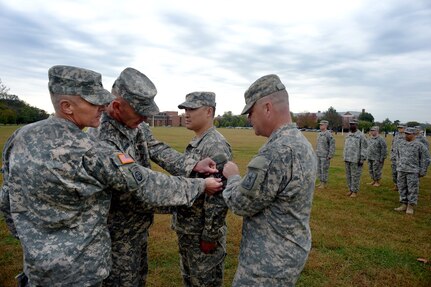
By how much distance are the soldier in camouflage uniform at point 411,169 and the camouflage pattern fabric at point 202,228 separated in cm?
762

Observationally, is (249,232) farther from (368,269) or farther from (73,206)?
(368,269)

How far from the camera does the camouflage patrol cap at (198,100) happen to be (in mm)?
3559

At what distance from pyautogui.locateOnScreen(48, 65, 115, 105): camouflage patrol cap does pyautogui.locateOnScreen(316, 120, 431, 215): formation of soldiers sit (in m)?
9.16

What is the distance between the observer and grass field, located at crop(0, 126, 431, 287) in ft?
16.3

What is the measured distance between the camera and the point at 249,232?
2.57 meters

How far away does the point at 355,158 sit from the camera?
36.1 feet

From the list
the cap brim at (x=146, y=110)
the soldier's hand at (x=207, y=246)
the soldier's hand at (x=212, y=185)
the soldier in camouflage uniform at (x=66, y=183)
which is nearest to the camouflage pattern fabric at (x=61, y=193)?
the soldier in camouflage uniform at (x=66, y=183)

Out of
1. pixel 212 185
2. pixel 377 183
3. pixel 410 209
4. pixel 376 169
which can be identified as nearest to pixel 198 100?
pixel 212 185

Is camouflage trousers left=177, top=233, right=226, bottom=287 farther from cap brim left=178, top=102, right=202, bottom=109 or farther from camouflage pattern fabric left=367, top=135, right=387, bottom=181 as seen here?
camouflage pattern fabric left=367, top=135, right=387, bottom=181

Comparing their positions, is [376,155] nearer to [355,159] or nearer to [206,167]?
[355,159]

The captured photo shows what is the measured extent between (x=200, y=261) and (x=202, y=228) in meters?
0.37

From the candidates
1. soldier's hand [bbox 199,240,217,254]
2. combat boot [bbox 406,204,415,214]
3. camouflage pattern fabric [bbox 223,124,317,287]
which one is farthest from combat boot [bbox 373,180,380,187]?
camouflage pattern fabric [bbox 223,124,317,287]

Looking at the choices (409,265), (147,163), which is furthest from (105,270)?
(409,265)

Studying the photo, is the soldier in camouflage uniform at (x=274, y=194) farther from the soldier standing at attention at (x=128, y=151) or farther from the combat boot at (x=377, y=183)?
the combat boot at (x=377, y=183)
